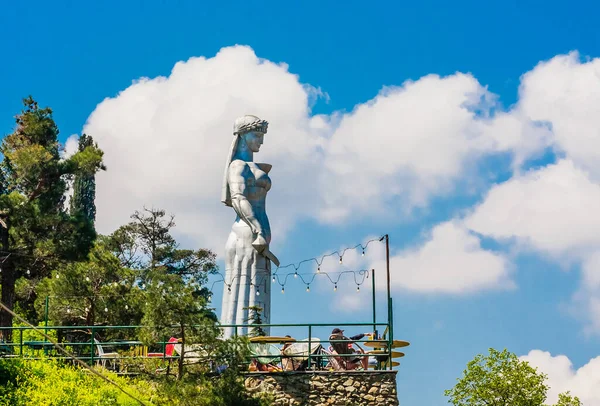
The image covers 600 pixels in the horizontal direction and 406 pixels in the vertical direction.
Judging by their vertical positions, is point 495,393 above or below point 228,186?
below

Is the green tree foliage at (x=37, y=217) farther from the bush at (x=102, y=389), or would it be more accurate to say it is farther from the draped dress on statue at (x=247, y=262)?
the bush at (x=102, y=389)

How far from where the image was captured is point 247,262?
26750 mm

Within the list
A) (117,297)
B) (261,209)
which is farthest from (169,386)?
(117,297)

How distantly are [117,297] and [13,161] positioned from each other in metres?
6.87

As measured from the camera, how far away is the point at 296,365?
2389cm

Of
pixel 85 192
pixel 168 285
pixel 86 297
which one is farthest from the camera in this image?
pixel 85 192

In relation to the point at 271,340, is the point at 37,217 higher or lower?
higher

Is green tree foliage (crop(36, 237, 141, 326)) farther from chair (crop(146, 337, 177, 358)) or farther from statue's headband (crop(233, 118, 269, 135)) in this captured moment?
chair (crop(146, 337, 177, 358))

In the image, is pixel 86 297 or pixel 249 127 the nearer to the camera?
pixel 249 127

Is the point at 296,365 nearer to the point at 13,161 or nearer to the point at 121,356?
the point at 121,356

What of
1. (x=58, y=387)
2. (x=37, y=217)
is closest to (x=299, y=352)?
(x=58, y=387)

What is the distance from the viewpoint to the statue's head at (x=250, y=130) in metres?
27.6

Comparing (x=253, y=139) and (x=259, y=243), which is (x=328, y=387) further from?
(x=253, y=139)

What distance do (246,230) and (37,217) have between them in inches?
336
